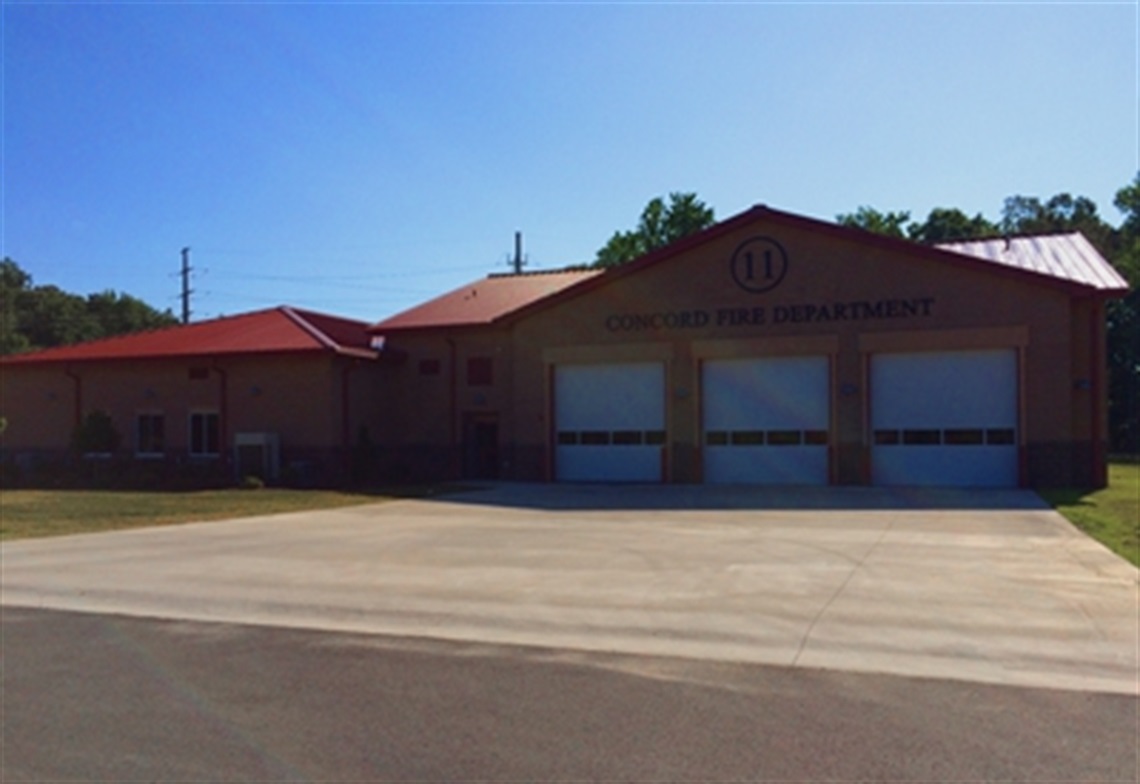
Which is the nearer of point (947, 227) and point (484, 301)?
point (484, 301)

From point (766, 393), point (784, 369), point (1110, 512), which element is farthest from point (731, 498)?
point (1110, 512)

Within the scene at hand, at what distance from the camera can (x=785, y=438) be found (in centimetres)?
2855

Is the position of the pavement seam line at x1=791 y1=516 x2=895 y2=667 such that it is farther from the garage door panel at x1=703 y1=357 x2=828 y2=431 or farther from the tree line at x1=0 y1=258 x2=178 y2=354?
the tree line at x1=0 y1=258 x2=178 y2=354

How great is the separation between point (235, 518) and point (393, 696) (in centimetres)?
1489

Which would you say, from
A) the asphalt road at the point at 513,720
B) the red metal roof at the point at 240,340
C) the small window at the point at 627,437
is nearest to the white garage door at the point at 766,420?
the small window at the point at 627,437

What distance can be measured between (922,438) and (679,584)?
1697cm

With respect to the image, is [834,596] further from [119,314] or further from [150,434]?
[119,314]

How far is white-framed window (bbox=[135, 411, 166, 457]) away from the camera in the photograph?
1372 inches

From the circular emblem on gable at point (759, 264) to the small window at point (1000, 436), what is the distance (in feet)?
22.5

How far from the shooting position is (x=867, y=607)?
1042 centimetres

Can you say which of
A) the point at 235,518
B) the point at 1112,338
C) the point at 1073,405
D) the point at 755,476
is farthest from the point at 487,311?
the point at 1112,338

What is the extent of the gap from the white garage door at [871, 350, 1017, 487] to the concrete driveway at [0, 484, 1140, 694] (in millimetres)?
6131

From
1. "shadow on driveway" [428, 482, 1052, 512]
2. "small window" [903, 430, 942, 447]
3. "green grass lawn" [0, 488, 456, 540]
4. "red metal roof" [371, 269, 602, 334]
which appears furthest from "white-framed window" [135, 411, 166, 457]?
"small window" [903, 430, 942, 447]

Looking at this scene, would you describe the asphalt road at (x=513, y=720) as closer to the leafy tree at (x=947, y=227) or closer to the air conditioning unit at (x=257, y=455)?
the air conditioning unit at (x=257, y=455)
